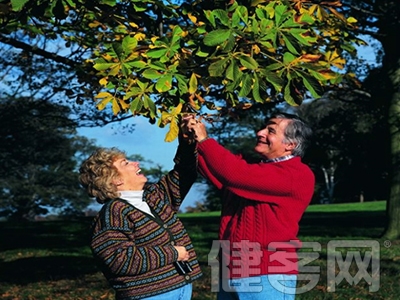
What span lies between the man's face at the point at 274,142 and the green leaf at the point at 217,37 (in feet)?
2.23

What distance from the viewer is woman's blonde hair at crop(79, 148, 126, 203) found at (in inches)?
160

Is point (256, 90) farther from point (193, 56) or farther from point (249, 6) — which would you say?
point (249, 6)

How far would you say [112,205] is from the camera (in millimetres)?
3980

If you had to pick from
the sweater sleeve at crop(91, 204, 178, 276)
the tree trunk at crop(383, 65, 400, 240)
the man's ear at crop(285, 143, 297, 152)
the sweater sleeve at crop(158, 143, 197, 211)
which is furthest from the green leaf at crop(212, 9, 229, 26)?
the tree trunk at crop(383, 65, 400, 240)

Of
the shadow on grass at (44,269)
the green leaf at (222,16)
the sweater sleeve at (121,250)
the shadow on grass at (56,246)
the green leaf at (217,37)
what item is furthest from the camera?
the shadow on grass at (56,246)

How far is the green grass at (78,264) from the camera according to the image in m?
10.2

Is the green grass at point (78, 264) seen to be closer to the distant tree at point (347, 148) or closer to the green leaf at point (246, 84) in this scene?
the distant tree at point (347, 148)

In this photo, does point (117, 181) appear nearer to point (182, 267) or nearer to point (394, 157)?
point (182, 267)

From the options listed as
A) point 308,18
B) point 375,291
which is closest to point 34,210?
point 375,291

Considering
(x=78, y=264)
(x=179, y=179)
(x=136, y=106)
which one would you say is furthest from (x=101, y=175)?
(x=78, y=264)

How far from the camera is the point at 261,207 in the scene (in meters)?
3.98

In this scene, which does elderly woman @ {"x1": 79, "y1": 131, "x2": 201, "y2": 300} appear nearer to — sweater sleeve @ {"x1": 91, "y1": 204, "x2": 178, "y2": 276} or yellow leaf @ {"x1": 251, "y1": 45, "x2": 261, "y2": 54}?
sweater sleeve @ {"x1": 91, "y1": 204, "x2": 178, "y2": 276}

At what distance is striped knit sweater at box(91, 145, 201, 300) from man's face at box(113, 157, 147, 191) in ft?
0.35

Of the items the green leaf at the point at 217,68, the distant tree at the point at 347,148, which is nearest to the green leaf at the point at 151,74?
the green leaf at the point at 217,68
